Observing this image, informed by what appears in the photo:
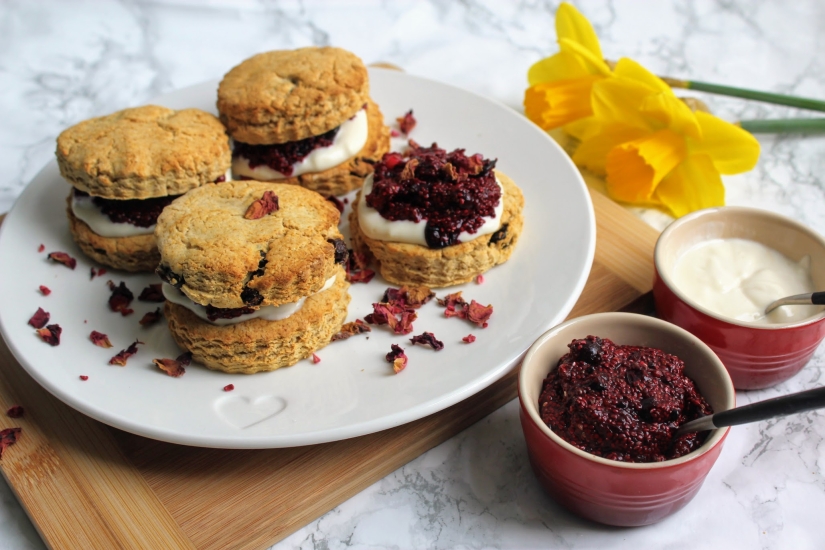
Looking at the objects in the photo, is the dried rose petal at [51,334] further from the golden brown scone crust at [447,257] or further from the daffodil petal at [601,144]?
the daffodil petal at [601,144]

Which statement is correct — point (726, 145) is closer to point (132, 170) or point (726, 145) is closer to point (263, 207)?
point (263, 207)

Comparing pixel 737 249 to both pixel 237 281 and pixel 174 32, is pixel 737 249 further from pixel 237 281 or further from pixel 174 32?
pixel 174 32

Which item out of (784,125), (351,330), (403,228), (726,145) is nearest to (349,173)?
(403,228)

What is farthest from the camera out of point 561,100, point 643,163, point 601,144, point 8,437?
point 561,100

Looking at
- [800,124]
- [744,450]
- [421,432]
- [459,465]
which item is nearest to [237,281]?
[421,432]

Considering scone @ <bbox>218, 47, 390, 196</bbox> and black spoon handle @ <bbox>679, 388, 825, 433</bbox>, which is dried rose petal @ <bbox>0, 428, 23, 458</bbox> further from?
black spoon handle @ <bbox>679, 388, 825, 433</bbox>

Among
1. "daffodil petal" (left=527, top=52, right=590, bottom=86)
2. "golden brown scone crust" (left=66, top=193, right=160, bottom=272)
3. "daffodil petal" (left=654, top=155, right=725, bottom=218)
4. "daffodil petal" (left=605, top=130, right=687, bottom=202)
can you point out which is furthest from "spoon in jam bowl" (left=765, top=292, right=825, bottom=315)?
"golden brown scone crust" (left=66, top=193, right=160, bottom=272)
